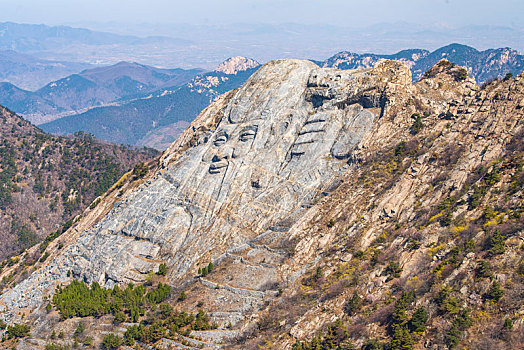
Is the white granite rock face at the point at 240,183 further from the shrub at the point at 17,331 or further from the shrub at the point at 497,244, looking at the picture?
the shrub at the point at 497,244

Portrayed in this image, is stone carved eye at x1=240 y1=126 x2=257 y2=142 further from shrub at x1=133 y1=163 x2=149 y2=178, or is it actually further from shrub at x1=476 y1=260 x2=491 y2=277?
shrub at x1=476 y1=260 x2=491 y2=277

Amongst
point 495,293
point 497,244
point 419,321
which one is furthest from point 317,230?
point 495,293

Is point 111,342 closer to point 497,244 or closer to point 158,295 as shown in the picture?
point 158,295

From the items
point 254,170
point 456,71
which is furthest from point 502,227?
point 456,71

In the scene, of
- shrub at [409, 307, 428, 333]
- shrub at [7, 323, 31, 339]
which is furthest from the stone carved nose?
shrub at [409, 307, 428, 333]

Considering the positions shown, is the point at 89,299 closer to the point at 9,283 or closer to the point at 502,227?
the point at 9,283

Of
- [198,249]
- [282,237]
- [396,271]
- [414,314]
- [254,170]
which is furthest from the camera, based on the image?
[254,170]
